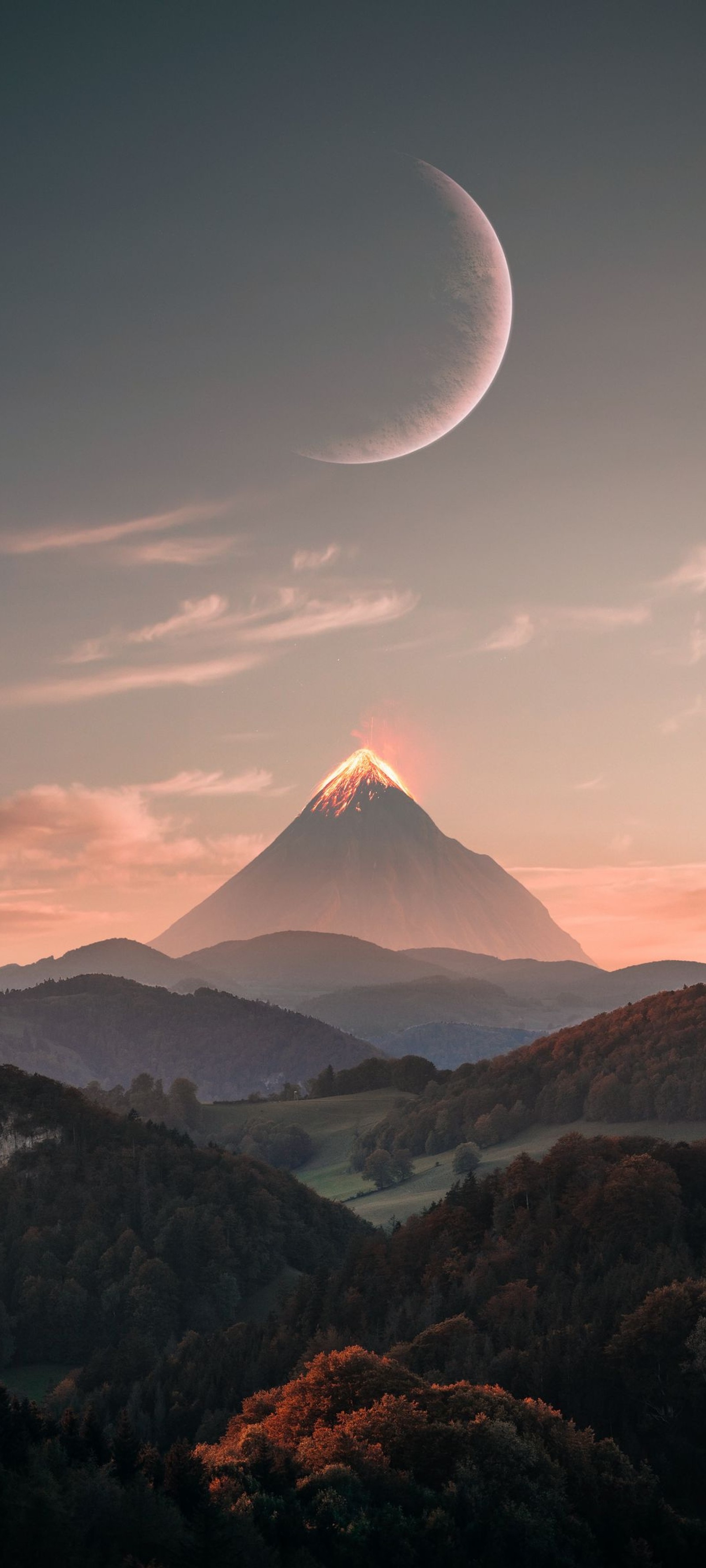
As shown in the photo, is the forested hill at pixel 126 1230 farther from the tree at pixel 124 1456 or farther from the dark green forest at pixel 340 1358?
the tree at pixel 124 1456

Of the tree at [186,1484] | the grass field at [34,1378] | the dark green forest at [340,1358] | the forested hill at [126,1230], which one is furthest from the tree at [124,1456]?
the grass field at [34,1378]

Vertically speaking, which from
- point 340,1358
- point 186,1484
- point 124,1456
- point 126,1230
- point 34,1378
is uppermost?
point 126,1230

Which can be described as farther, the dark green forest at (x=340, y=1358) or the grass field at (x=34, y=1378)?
the grass field at (x=34, y=1378)

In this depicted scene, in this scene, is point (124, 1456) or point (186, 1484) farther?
point (124, 1456)

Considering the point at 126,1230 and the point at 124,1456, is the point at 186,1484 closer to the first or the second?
the point at 124,1456

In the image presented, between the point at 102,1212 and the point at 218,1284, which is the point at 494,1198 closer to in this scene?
the point at 218,1284

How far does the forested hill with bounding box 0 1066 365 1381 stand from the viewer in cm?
12950

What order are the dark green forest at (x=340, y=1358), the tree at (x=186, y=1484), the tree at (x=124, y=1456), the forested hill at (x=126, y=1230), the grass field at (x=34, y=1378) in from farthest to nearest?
the forested hill at (x=126, y=1230) → the grass field at (x=34, y=1378) → the tree at (x=124, y=1456) → the dark green forest at (x=340, y=1358) → the tree at (x=186, y=1484)

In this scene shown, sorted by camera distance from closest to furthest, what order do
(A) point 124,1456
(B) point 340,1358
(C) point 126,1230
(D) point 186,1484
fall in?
(D) point 186,1484 < (A) point 124,1456 < (B) point 340,1358 < (C) point 126,1230

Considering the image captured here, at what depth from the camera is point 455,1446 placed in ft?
209

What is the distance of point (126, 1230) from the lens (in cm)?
14525

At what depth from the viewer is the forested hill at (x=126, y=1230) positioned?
12950cm

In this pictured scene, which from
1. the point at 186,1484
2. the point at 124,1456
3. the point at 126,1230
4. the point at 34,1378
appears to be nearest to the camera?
the point at 186,1484

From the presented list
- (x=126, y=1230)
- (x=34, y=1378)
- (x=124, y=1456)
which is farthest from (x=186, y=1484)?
(x=126, y=1230)
